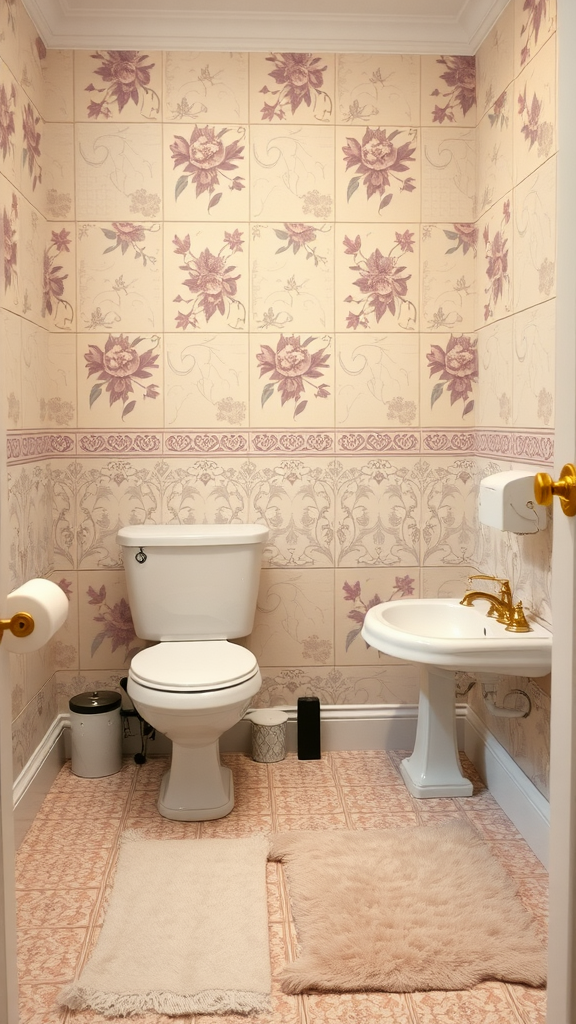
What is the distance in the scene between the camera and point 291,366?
2.93 m

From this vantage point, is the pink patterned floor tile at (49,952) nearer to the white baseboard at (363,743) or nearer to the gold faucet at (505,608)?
the white baseboard at (363,743)

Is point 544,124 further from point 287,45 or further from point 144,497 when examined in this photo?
point 144,497

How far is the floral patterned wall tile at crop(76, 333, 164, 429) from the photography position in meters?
2.89

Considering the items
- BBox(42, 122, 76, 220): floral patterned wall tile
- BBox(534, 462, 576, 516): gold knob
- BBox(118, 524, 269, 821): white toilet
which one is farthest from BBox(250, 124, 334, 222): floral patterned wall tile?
BBox(534, 462, 576, 516): gold knob

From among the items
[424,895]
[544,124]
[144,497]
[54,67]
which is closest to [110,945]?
[424,895]

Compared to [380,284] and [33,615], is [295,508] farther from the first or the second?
[33,615]

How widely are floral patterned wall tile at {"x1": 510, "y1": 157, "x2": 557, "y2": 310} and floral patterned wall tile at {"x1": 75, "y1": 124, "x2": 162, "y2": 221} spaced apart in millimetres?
1202

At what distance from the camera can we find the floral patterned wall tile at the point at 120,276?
2.86 meters

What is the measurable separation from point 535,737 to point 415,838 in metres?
0.43

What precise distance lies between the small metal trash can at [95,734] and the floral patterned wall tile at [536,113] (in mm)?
2083

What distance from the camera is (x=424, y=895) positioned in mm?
2057

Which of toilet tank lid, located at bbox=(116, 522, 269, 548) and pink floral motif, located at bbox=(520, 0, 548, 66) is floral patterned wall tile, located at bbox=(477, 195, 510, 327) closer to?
pink floral motif, located at bbox=(520, 0, 548, 66)

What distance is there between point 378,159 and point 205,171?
591 millimetres

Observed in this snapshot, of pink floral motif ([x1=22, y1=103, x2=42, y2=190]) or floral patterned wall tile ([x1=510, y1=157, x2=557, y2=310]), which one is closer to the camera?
floral patterned wall tile ([x1=510, y1=157, x2=557, y2=310])
